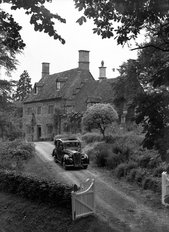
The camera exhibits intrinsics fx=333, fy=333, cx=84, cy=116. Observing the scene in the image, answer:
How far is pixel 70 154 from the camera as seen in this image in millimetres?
20531

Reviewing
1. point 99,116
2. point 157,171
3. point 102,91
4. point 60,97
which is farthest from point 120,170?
point 60,97

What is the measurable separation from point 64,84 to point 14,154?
3092cm

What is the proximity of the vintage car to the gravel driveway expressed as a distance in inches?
60.9

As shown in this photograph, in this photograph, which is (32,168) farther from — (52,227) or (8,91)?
(52,227)

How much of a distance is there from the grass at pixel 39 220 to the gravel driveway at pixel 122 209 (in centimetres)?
71

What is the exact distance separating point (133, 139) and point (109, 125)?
24.0 feet

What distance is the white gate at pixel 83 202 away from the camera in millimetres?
11180

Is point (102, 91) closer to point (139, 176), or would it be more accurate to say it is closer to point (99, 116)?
point (99, 116)

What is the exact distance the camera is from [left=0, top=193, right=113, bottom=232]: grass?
10.7 metres

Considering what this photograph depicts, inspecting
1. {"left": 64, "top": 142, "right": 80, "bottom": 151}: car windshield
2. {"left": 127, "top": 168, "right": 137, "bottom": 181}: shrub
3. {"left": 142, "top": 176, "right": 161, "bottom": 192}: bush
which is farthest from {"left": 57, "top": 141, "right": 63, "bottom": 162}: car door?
{"left": 142, "top": 176, "right": 161, "bottom": 192}: bush

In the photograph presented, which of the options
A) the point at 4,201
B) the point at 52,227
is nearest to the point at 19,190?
the point at 4,201

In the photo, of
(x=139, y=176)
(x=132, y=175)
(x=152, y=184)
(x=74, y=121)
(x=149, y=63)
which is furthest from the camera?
(x=74, y=121)

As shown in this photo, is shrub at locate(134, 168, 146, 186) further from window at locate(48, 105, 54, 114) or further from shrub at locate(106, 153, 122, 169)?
window at locate(48, 105, 54, 114)

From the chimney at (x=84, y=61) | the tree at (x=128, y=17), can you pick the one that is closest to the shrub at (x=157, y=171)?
the tree at (x=128, y=17)
